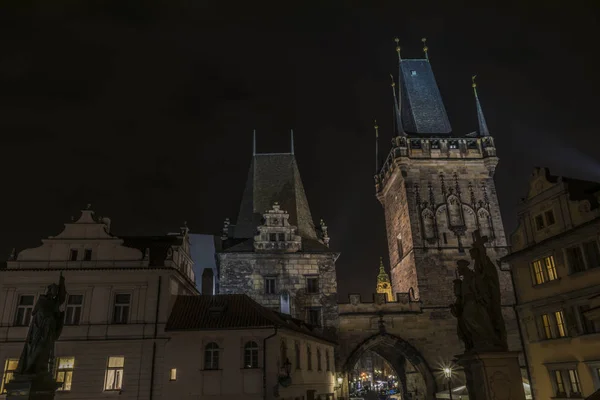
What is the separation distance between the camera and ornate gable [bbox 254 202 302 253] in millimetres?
31812

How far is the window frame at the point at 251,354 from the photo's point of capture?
2095 centimetres

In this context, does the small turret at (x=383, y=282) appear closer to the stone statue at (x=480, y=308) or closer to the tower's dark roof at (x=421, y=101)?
the tower's dark roof at (x=421, y=101)

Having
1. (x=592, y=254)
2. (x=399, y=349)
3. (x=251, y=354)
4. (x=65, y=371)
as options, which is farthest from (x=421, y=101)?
(x=65, y=371)

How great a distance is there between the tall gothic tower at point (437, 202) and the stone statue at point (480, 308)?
23511 millimetres

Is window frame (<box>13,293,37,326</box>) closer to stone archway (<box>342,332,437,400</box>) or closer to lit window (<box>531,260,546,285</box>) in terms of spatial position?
stone archway (<box>342,332,437,400</box>)

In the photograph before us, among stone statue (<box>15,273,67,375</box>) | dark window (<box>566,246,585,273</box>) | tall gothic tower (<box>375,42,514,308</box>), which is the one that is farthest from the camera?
tall gothic tower (<box>375,42,514,308</box>)

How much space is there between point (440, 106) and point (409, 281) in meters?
17.4

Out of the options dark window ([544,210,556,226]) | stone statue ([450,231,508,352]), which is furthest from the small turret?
stone statue ([450,231,508,352])

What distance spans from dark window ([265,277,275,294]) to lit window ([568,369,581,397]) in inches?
681

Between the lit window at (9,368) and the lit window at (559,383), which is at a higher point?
the lit window at (9,368)

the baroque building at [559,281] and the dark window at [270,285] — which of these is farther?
the dark window at [270,285]

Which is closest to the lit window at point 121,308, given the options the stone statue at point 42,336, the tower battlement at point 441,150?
the stone statue at point 42,336

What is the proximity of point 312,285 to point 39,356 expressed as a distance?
806 inches

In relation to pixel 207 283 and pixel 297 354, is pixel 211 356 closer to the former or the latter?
pixel 297 354
